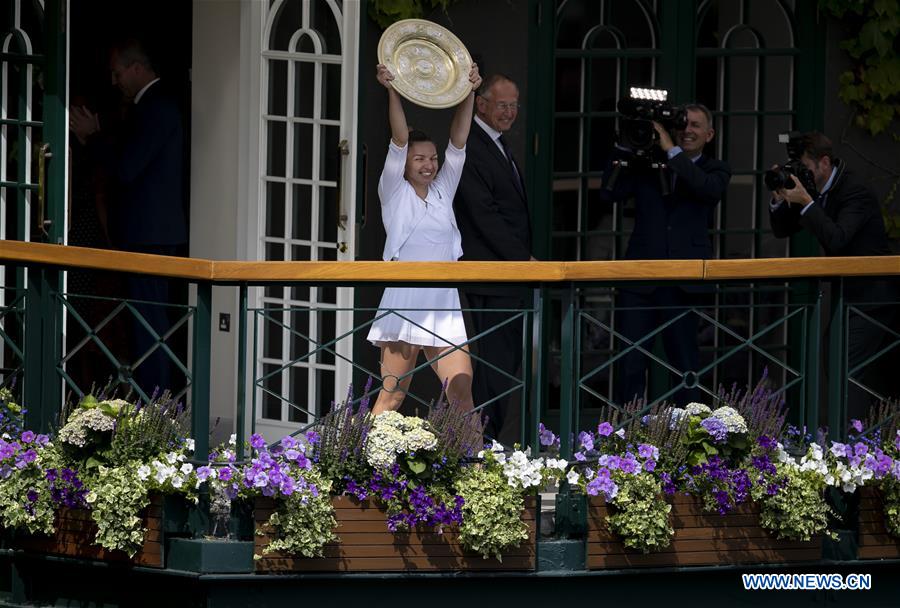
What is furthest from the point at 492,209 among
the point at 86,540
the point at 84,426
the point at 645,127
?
the point at 86,540

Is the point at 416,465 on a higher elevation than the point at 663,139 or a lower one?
lower

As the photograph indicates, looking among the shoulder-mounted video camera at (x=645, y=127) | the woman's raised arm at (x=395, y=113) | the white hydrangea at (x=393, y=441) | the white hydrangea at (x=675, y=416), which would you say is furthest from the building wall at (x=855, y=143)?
the white hydrangea at (x=393, y=441)

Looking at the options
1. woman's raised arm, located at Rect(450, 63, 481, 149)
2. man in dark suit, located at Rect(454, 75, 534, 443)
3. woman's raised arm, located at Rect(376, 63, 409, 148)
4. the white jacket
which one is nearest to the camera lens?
man in dark suit, located at Rect(454, 75, 534, 443)

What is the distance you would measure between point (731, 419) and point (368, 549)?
134 cm

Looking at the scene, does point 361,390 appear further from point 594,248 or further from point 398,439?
point 398,439

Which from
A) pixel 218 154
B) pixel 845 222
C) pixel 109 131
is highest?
pixel 109 131

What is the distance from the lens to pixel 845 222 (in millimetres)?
7582

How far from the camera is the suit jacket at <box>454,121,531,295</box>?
24.2ft

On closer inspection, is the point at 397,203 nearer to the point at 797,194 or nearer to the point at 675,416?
the point at 675,416

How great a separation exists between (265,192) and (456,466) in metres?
2.39

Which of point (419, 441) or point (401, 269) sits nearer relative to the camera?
point (419, 441)

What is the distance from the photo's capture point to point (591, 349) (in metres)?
8.66

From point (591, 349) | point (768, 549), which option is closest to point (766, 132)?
point (591, 349)

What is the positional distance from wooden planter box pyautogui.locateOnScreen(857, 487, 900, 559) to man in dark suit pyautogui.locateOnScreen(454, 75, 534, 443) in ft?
5.84
